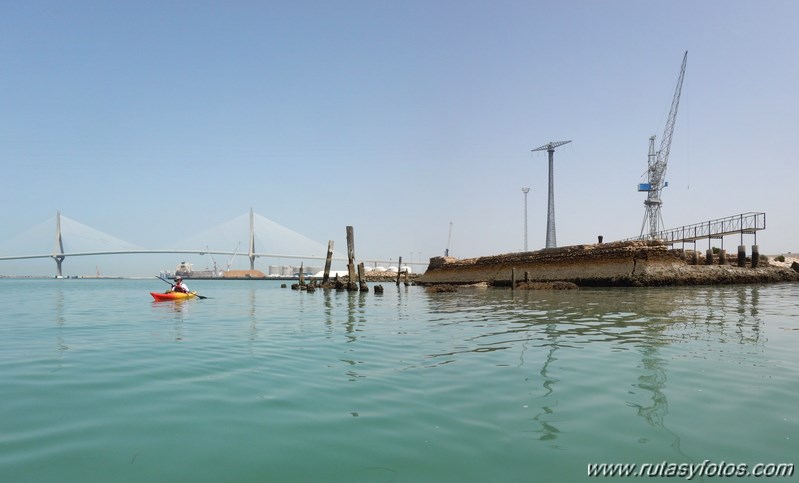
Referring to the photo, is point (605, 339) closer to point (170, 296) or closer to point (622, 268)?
point (170, 296)

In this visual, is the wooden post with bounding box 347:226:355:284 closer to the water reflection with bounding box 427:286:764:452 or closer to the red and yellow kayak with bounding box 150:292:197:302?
the red and yellow kayak with bounding box 150:292:197:302

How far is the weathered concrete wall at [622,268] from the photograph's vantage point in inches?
1212

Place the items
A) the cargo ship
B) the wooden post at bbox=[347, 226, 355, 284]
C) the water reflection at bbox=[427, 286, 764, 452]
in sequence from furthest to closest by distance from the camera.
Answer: the cargo ship < the wooden post at bbox=[347, 226, 355, 284] < the water reflection at bbox=[427, 286, 764, 452]

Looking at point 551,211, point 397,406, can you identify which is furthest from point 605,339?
point 551,211

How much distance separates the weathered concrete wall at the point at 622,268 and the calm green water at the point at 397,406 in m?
22.0

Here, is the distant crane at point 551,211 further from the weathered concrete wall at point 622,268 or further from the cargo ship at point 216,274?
the cargo ship at point 216,274

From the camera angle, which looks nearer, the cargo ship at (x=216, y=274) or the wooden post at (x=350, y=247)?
the wooden post at (x=350, y=247)

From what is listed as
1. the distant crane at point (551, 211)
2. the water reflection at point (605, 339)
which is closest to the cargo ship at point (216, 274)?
the distant crane at point (551, 211)

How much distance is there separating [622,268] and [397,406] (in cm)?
3009

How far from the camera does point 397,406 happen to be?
506 centimetres

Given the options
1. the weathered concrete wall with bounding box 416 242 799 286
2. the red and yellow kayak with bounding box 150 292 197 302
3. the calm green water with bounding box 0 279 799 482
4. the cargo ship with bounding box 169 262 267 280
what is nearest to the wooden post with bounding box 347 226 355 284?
the red and yellow kayak with bounding box 150 292 197 302

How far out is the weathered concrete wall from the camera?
3079 centimetres

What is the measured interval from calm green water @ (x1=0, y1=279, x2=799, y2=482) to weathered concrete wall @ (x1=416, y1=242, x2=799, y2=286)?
2202cm

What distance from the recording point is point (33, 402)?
18.0 feet
